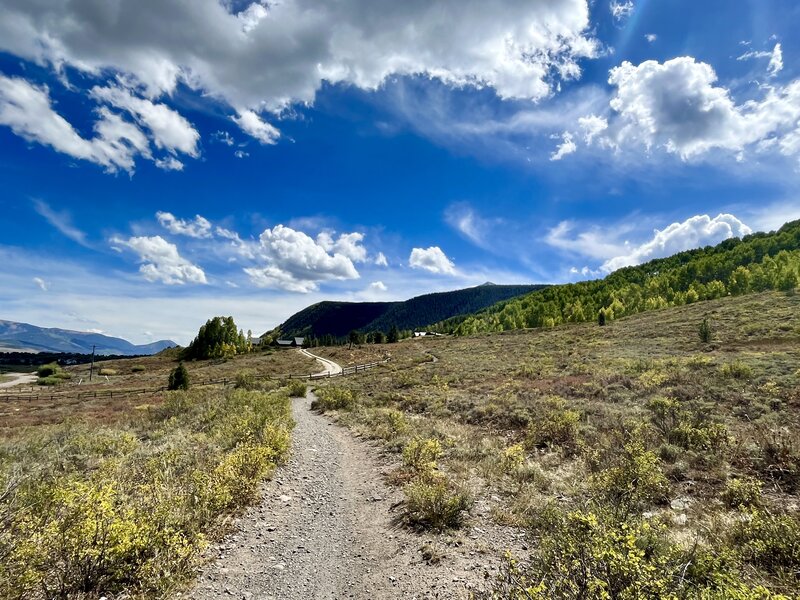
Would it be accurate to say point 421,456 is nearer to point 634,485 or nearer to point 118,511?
point 634,485

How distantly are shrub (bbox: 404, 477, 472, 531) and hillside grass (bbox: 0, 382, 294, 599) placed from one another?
4.21m

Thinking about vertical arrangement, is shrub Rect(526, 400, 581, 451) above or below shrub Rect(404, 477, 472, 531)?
above

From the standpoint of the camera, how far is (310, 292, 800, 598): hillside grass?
4.71m

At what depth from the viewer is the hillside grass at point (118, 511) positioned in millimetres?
5230

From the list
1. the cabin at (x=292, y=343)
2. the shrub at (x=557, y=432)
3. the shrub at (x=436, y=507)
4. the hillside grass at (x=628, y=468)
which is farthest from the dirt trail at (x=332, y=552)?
the cabin at (x=292, y=343)

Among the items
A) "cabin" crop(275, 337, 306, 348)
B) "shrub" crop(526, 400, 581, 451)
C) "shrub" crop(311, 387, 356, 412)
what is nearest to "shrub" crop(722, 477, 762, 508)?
"shrub" crop(526, 400, 581, 451)

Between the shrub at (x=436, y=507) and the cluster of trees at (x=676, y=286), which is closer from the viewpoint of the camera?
the shrub at (x=436, y=507)

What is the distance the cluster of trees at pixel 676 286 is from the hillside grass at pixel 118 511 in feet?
235

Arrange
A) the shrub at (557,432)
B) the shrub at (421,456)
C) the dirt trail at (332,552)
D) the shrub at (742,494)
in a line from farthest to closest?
the shrub at (557,432)
the shrub at (421,456)
the shrub at (742,494)
the dirt trail at (332,552)

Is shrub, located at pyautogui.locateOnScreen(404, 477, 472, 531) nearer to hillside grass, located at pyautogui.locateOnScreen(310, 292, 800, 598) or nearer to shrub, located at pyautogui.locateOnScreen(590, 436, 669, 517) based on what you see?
hillside grass, located at pyautogui.locateOnScreen(310, 292, 800, 598)

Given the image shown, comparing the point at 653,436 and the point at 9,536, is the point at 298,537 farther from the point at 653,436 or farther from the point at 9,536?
the point at 653,436

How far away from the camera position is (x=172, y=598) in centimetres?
553

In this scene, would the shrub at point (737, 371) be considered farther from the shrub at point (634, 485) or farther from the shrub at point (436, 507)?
the shrub at point (436, 507)

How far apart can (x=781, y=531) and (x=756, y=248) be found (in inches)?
5820
